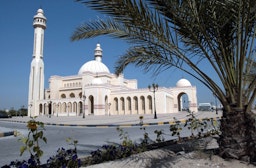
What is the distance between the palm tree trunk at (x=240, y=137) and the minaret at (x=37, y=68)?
46.2 meters

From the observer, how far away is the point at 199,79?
12.2 ft

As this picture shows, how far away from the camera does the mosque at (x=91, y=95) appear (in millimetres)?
40250

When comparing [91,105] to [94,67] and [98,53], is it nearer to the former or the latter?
[94,67]

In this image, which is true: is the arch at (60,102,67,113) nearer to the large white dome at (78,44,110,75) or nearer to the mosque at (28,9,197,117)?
the mosque at (28,9,197,117)

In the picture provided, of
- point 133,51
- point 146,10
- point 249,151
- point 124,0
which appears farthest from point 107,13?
point 249,151

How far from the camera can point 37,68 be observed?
1752 inches

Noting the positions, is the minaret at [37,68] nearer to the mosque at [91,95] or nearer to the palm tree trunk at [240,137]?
the mosque at [91,95]

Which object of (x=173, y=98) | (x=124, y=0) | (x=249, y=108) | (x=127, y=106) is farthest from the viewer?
(x=173, y=98)

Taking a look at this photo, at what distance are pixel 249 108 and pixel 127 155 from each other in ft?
7.31

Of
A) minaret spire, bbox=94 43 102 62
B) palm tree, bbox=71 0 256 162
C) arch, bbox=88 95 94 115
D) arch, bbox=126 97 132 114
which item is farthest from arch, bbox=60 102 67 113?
palm tree, bbox=71 0 256 162

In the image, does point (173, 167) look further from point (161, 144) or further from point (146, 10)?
→ point (146, 10)

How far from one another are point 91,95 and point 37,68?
541 inches

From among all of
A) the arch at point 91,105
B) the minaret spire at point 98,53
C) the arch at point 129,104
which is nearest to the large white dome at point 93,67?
the minaret spire at point 98,53

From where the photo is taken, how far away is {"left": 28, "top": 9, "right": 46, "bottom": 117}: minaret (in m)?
44.6
